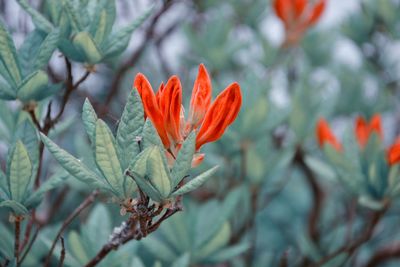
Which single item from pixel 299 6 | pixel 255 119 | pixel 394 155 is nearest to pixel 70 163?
pixel 394 155

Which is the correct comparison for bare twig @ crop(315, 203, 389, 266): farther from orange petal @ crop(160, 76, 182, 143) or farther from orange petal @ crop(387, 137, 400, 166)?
orange petal @ crop(160, 76, 182, 143)

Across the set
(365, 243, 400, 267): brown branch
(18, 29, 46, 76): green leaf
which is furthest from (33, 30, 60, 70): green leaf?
(365, 243, 400, 267): brown branch

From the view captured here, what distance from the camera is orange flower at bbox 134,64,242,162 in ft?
2.82

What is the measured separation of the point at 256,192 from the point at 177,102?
746 millimetres

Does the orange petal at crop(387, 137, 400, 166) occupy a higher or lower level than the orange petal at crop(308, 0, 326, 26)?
lower

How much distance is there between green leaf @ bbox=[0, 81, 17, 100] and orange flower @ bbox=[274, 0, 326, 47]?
1043 millimetres

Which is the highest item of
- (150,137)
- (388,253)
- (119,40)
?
(119,40)

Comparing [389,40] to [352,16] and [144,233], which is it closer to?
[352,16]

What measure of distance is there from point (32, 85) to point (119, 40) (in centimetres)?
16

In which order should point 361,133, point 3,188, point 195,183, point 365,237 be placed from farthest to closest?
point 361,133, point 365,237, point 3,188, point 195,183

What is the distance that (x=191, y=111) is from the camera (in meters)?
0.93

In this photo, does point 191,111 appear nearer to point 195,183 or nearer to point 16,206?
point 195,183

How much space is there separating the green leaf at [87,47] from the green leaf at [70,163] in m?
0.20

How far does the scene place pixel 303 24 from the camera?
1937 millimetres
